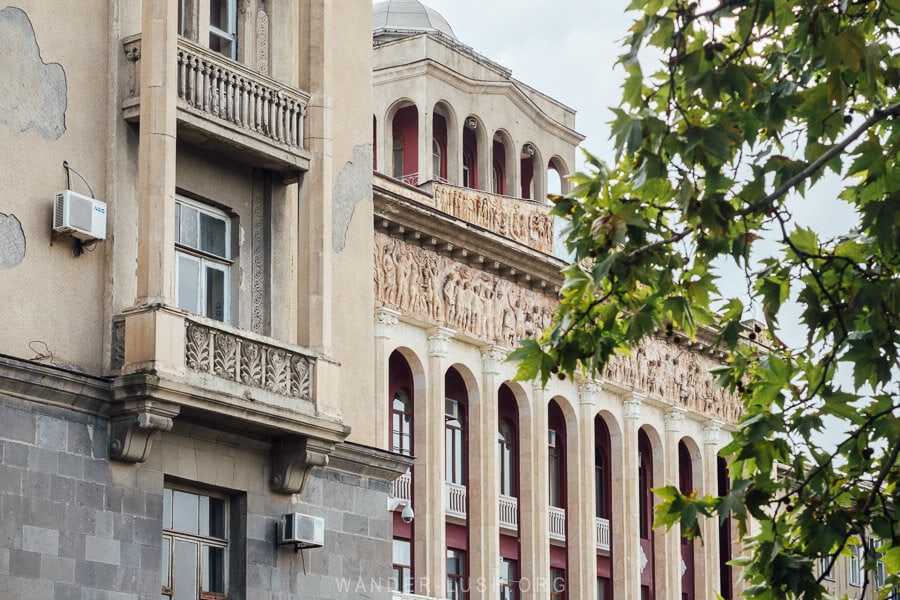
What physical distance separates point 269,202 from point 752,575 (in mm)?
10368

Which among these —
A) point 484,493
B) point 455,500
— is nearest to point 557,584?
point 484,493

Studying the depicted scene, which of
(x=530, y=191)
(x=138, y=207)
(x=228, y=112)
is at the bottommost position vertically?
(x=138, y=207)

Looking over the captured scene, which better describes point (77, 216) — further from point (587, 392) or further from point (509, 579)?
point (587, 392)

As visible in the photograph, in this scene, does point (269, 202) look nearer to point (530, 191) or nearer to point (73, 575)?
point (73, 575)

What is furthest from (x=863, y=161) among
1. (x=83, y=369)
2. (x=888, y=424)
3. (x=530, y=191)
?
(x=530, y=191)

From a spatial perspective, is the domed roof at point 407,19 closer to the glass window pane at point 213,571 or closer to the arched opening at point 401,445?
the arched opening at point 401,445

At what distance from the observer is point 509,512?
3859 centimetres

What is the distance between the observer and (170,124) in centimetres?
1873

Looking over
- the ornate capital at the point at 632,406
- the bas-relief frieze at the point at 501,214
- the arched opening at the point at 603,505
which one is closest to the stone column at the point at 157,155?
the bas-relief frieze at the point at 501,214

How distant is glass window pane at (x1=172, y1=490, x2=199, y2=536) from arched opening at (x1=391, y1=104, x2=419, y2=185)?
24357 mm

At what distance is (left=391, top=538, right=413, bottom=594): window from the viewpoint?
35.2 metres

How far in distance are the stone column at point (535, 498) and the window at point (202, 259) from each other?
1881cm

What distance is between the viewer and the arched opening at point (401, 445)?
35.2 meters

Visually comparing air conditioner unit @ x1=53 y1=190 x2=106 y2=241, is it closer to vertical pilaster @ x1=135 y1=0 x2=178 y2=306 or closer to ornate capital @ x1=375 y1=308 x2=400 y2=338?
vertical pilaster @ x1=135 y1=0 x2=178 y2=306
